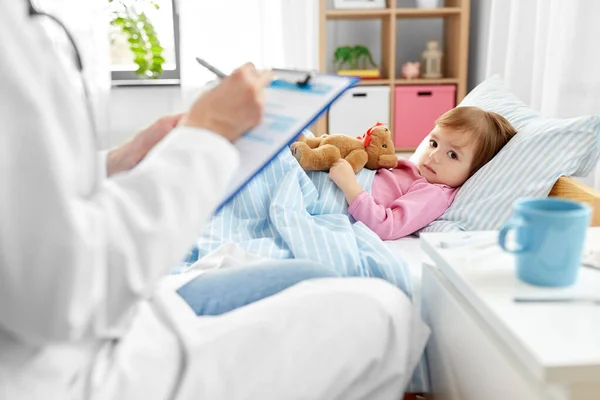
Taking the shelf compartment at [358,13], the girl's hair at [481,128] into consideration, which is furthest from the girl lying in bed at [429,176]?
the shelf compartment at [358,13]

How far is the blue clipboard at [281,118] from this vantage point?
77cm

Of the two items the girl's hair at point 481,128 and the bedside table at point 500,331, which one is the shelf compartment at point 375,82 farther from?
the bedside table at point 500,331

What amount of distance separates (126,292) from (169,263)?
1.9 inches

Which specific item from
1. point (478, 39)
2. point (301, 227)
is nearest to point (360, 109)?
point (478, 39)

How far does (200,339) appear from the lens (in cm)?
72

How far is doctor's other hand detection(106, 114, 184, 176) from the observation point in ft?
3.08

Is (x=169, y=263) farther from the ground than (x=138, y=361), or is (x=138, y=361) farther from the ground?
(x=169, y=263)

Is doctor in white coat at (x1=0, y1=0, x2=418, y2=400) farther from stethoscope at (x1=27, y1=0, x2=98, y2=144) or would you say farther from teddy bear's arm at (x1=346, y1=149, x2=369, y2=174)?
teddy bear's arm at (x1=346, y1=149, x2=369, y2=174)

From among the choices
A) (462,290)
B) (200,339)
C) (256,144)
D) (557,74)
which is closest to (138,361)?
(200,339)

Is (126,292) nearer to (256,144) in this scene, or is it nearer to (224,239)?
(256,144)

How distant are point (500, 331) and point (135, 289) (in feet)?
1.20

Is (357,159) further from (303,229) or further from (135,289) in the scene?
(135,289)

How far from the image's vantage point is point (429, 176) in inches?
61.6

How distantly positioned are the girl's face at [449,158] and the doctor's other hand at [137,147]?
29.5 inches
